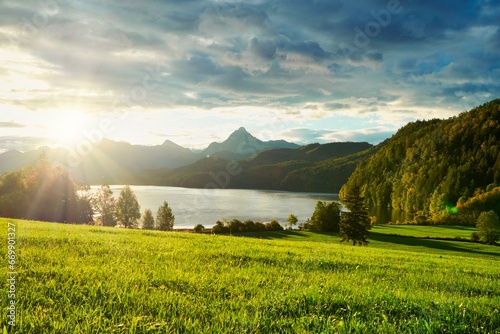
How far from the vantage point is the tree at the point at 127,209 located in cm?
11300

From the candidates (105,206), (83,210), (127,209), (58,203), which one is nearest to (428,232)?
(127,209)

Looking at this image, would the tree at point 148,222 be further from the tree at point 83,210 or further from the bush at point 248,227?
the bush at point 248,227

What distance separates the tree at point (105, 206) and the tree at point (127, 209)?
173 inches

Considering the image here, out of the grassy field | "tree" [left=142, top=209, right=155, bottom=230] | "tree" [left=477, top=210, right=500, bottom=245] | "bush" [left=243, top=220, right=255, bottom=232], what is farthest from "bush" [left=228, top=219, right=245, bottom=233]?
the grassy field

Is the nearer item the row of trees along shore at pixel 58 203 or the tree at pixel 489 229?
the row of trees along shore at pixel 58 203

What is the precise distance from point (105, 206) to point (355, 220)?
86440 mm

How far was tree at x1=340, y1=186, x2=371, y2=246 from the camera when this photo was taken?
6931 centimetres

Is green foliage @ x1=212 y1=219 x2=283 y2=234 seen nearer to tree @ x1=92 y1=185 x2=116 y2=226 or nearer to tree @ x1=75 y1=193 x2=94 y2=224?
tree @ x1=75 y1=193 x2=94 y2=224

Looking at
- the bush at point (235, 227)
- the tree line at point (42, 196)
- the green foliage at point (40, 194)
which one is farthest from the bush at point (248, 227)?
the green foliage at point (40, 194)

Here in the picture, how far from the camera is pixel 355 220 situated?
2766 inches

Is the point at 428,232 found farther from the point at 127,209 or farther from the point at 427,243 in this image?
the point at 127,209

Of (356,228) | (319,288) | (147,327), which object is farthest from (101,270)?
(356,228)

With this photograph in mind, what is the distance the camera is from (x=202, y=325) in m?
4.39

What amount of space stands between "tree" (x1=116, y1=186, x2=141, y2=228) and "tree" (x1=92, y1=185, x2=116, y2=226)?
4392 millimetres
